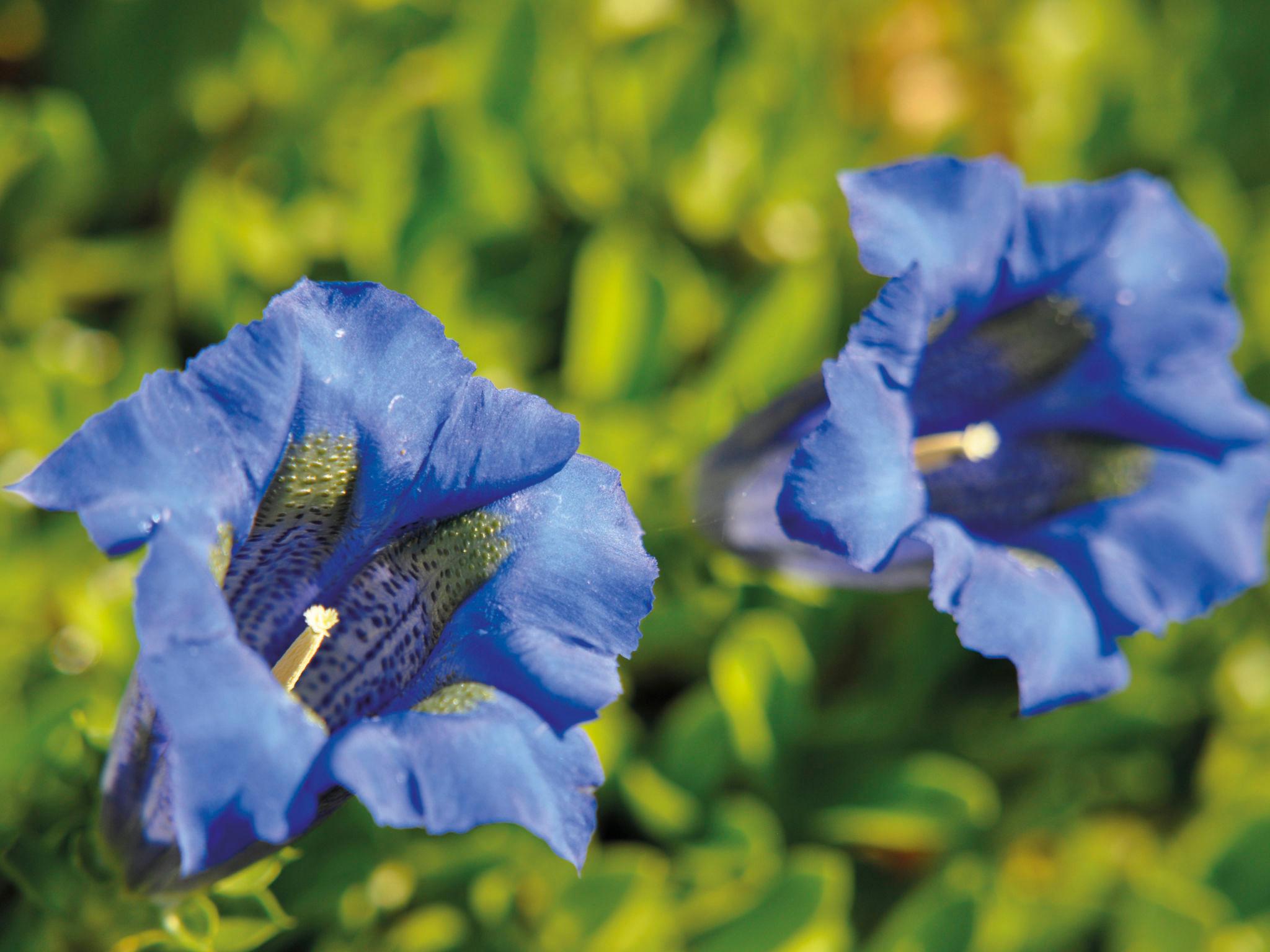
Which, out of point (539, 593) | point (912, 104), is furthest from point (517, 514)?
point (912, 104)

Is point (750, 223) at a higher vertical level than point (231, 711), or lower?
lower

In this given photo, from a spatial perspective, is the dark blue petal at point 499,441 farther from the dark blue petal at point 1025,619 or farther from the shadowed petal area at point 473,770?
the dark blue petal at point 1025,619

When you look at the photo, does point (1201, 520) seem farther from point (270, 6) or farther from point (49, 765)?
point (270, 6)

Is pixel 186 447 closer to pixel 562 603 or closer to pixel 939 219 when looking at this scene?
pixel 562 603

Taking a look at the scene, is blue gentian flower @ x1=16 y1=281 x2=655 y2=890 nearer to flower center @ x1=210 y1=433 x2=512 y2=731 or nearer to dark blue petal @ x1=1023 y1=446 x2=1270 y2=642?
flower center @ x1=210 y1=433 x2=512 y2=731

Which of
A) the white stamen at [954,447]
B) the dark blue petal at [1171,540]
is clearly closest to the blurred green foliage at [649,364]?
the white stamen at [954,447]

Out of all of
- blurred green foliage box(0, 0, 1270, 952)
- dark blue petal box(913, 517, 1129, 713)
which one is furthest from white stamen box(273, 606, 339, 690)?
dark blue petal box(913, 517, 1129, 713)

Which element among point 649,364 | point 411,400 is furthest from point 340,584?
point 649,364
